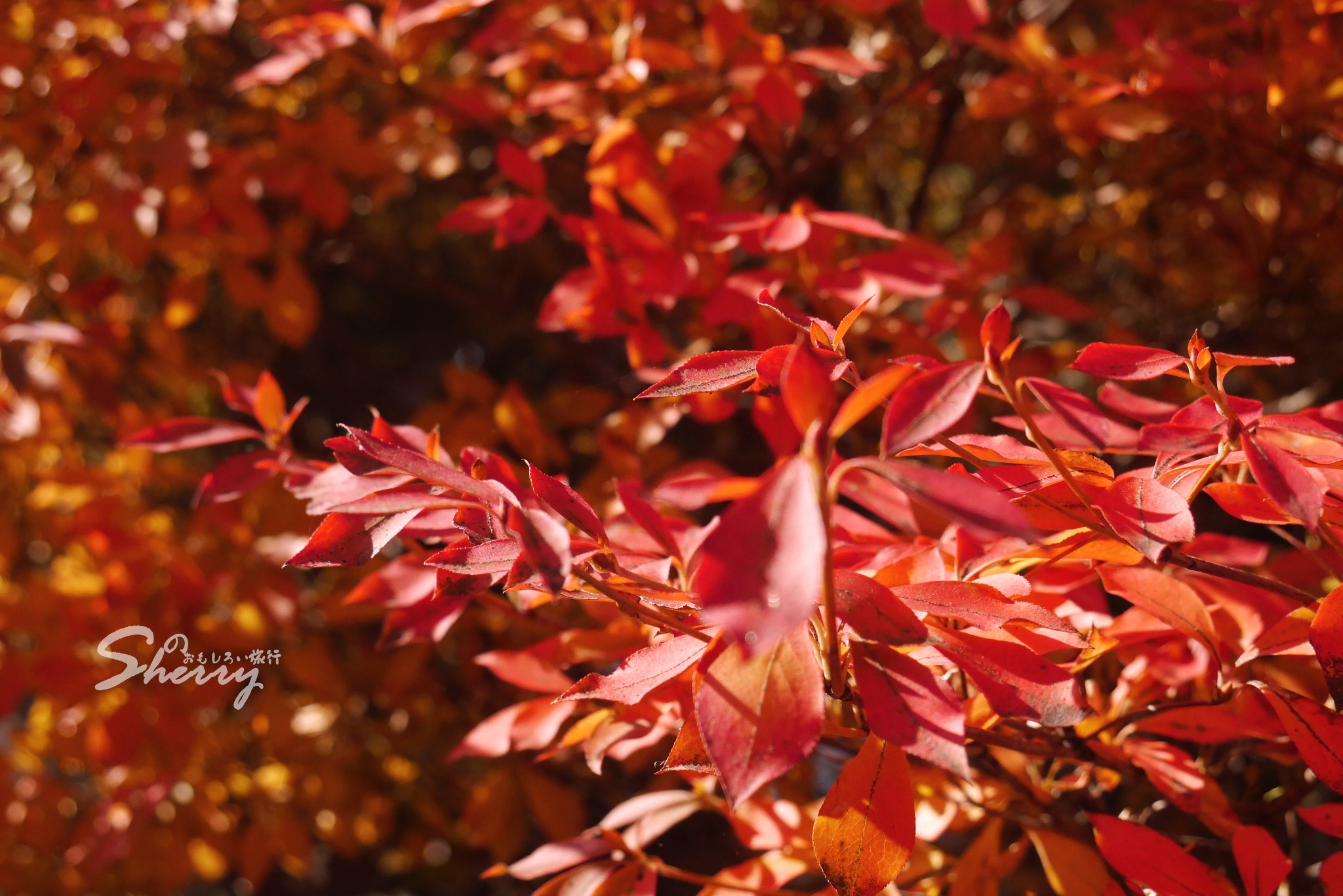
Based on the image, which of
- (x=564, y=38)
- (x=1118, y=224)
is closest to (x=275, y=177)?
(x=564, y=38)

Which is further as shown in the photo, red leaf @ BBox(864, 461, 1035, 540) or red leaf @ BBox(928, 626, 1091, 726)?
red leaf @ BBox(928, 626, 1091, 726)

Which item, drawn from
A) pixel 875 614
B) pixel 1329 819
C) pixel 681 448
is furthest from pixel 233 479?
pixel 681 448

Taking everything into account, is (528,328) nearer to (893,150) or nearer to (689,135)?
(689,135)

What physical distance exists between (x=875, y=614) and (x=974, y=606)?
64 mm

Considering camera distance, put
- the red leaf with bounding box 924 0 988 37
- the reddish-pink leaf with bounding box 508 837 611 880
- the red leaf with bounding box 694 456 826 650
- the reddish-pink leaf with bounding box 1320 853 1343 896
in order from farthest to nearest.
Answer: the red leaf with bounding box 924 0 988 37, the reddish-pink leaf with bounding box 508 837 611 880, the reddish-pink leaf with bounding box 1320 853 1343 896, the red leaf with bounding box 694 456 826 650

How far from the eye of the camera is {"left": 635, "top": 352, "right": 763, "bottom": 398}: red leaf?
18.8 inches

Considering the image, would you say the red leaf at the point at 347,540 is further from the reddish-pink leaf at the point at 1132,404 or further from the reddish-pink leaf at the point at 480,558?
the reddish-pink leaf at the point at 1132,404

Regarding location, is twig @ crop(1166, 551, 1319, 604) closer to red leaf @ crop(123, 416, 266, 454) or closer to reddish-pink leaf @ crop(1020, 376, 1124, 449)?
reddish-pink leaf @ crop(1020, 376, 1124, 449)

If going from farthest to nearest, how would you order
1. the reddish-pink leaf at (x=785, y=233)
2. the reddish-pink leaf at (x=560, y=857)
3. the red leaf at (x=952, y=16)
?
the red leaf at (x=952, y=16), the reddish-pink leaf at (x=785, y=233), the reddish-pink leaf at (x=560, y=857)

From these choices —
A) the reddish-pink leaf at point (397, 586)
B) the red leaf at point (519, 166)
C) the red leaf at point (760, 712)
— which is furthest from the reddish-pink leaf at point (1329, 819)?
the red leaf at point (519, 166)

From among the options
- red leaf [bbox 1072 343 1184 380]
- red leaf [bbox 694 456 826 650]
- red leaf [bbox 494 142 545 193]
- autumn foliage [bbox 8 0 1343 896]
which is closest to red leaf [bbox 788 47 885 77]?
autumn foliage [bbox 8 0 1343 896]

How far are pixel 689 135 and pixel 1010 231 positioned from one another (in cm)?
80

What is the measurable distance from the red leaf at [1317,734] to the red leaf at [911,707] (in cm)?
22

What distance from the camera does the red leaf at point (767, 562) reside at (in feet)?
0.98
